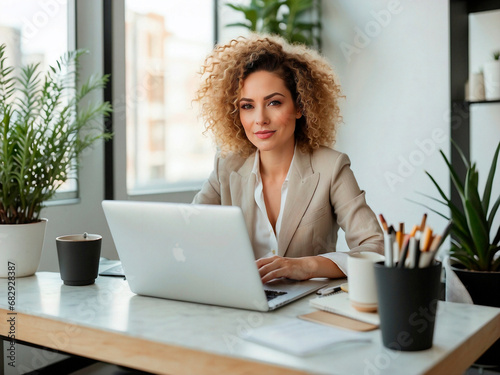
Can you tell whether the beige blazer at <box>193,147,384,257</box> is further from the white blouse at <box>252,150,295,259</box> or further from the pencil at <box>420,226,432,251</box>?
the pencil at <box>420,226,432,251</box>

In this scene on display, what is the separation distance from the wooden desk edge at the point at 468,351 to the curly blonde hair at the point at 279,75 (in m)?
→ 0.98

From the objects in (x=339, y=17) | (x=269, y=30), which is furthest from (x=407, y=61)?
(x=269, y=30)

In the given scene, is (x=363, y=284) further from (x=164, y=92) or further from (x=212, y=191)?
(x=164, y=92)

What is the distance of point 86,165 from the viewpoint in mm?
2734

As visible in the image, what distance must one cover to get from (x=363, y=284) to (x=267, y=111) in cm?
96

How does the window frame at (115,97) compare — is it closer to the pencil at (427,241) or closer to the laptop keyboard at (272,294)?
the laptop keyboard at (272,294)

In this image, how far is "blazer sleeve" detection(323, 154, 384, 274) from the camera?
1.60 meters

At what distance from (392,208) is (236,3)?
5.75 ft

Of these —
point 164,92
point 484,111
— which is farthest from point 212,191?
point 484,111

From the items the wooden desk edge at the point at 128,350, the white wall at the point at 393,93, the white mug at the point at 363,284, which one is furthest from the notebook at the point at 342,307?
the white wall at the point at 393,93

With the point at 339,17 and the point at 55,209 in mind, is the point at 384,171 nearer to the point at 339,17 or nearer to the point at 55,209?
the point at 339,17

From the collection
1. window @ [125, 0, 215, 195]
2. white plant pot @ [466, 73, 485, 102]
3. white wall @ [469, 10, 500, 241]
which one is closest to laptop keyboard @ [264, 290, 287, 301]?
window @ [125, 0, 215, 195]

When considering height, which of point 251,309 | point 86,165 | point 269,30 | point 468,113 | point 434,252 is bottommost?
point 251,309

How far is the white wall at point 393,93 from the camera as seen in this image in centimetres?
366
